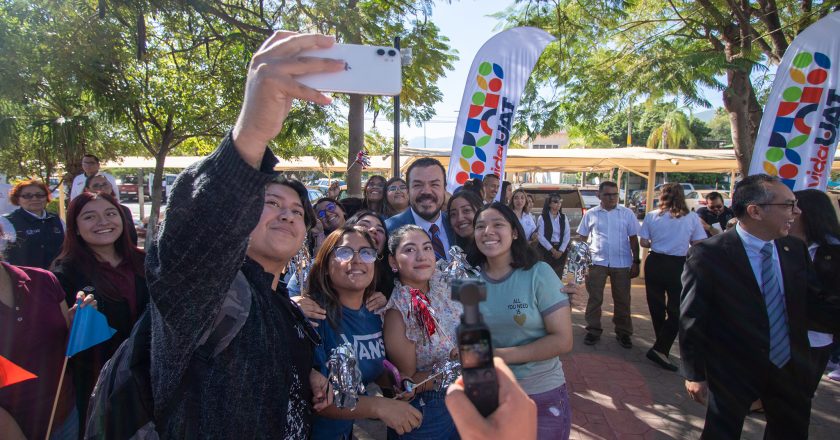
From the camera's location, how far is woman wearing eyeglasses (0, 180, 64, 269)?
13.7 feet

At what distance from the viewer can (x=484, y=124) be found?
5312mm

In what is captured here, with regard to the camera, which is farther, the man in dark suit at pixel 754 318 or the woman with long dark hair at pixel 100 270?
the man in dark suit at pixel 754 318

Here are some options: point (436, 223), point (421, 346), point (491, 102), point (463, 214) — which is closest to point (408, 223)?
point (436, 223)

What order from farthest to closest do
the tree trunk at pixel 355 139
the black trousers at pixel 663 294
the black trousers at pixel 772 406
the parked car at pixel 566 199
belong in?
the parked car at pixel 566 199
the tree trunk at pixel 355 139
the black trousers at pixel 663 294
the black trousers at pixel 772 406

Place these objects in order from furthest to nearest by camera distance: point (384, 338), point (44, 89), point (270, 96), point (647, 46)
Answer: point (44, 89) → point (647, 46) → point (384, 338) → point (270, 96)

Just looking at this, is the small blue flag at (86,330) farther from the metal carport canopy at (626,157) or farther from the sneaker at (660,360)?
the metal carport canopy at (626,157)

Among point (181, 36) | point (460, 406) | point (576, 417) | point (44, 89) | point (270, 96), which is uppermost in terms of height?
point (181, 36)

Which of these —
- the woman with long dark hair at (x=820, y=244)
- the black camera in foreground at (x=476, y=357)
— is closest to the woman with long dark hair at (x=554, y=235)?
the woman with long dark hair at (x=820, y=244)

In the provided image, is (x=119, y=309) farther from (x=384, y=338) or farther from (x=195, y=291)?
(x=195, y=291)

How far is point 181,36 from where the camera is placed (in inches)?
354

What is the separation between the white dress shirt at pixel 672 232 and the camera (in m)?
5.07

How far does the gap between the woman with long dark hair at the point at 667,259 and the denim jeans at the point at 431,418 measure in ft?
12.1

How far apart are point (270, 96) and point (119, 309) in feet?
7.12

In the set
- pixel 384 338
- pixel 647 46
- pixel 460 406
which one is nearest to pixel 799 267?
pixel 384 338
